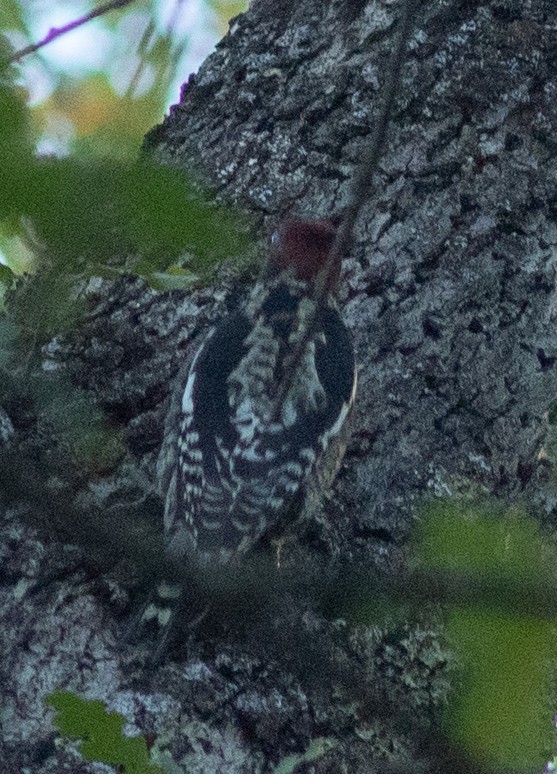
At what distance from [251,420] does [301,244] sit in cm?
78

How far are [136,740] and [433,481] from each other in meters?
1.61

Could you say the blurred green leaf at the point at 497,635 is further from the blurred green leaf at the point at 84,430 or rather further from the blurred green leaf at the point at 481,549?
the blurred green leaf at the point at 84,430

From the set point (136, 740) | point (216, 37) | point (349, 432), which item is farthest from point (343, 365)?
point (216, 37)

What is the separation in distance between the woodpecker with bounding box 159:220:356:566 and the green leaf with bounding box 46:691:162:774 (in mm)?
991

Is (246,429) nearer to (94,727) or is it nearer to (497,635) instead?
→ (94,727)

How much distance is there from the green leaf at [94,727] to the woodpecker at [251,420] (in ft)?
3.25

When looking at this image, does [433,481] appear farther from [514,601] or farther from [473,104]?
[514,601]

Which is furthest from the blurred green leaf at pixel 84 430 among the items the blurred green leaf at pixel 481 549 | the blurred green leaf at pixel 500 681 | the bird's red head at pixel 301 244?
the blurred green leaf at pixel 500 681

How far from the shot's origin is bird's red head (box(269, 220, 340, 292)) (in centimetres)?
399

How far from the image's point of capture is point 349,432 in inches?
146

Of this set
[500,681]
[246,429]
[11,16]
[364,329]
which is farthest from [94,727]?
[364,329]

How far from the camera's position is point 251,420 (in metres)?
3.57

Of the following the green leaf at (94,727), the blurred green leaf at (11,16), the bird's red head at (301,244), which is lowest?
the green leaf at (94,727)

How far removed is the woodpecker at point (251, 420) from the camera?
3.36m
